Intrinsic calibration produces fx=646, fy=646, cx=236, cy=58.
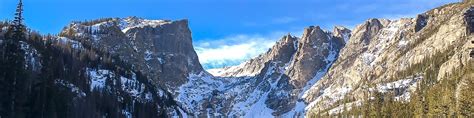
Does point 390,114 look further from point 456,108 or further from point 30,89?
Answer: point 30,89

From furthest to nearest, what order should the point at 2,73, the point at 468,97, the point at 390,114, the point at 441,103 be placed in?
the point at 390,114 → the point at 441,103 → the point at 468,97 → the point at 2,73

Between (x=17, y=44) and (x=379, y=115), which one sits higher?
(x=17, y=44)

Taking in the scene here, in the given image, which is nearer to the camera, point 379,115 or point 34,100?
point 34,100

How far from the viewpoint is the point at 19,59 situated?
4678 inches

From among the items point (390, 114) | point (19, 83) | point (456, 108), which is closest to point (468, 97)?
point (456, 108)

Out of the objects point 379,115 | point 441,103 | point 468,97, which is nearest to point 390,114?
point 379,115

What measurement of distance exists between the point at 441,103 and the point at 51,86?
9058cm

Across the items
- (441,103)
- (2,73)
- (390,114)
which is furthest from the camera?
(390,114)

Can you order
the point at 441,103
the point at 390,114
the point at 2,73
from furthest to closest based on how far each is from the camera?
the point at 390,114 → the point at 441,103 → the point at 2,73

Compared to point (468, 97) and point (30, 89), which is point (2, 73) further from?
point (468, 97)

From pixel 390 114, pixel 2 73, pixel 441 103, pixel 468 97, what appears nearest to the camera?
pixel 2 73

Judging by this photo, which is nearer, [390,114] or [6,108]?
[6,108]

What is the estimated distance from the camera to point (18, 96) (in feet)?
396

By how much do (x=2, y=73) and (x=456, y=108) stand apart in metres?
94.4
